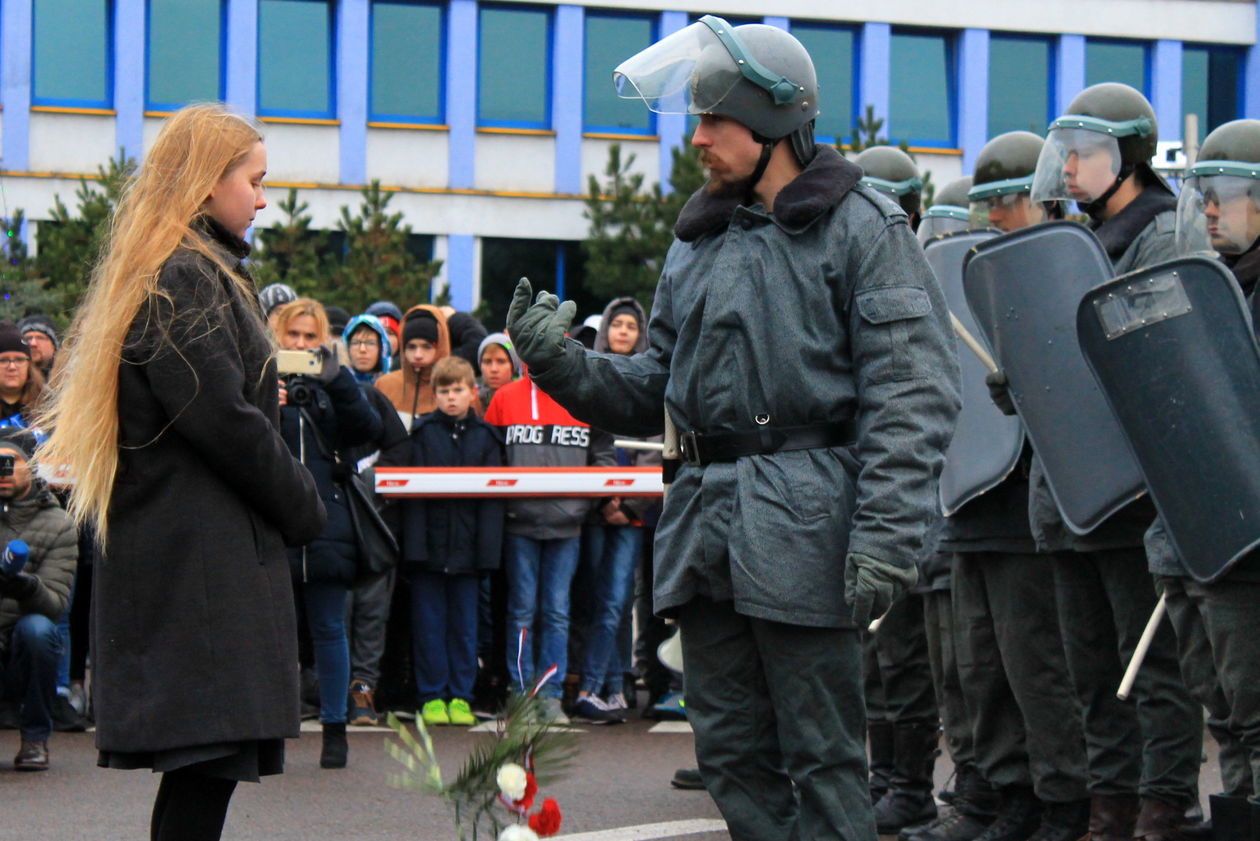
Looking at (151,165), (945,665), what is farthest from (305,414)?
(151,165)

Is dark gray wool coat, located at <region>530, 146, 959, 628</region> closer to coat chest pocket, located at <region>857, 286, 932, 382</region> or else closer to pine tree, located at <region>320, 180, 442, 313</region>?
coat chest pocket, located at <region>857, 286, 932, 382</region>

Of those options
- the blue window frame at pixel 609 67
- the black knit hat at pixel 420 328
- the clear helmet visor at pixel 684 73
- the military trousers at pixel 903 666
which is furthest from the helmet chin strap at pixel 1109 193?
the blue window frame at pixel 609 67

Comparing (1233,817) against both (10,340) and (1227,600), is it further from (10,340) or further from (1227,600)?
(10,340)

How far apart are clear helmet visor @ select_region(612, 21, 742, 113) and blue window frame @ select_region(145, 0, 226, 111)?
24.7 m

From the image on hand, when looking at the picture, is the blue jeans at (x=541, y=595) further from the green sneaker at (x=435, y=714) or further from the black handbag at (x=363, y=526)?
the black handbag at (x=363, y=526)

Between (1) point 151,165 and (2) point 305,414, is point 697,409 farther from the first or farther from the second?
(2) point 305,414

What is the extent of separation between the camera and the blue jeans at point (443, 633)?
953 cm

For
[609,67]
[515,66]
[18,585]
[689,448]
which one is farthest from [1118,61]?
[689,448]

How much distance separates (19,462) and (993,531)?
457cm

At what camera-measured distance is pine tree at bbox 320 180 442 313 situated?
1731 cm

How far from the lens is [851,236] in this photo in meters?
4.22

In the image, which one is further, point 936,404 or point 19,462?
point 19,462

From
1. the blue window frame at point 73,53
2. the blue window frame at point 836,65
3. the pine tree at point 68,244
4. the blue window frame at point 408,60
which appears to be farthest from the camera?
the blue window frame at point 836,65

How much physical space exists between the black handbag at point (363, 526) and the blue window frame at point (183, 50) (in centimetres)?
2093
